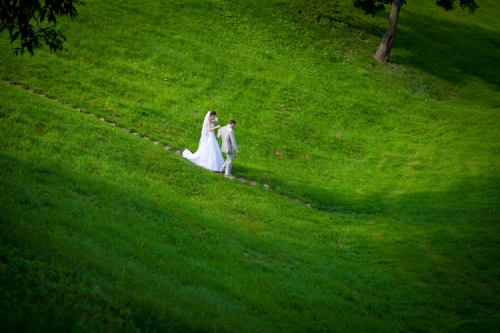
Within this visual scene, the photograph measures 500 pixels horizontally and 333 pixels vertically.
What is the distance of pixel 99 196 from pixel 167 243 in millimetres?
3400

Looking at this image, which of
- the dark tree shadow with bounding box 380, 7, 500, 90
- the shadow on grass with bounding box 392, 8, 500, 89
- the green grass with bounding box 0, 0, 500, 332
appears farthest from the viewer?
the shadow on grass with bounding box 392, 8, 500, 89

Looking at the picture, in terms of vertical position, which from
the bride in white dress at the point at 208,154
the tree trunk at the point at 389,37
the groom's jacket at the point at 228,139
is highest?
the tree trunk at the point at 389,37

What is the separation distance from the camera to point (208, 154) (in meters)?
27.0

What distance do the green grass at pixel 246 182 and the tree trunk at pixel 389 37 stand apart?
1366mm

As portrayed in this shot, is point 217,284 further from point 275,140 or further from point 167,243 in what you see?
point 275,140

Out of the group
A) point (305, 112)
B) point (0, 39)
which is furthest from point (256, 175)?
point (0, 39)

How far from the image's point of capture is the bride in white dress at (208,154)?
26906 mm

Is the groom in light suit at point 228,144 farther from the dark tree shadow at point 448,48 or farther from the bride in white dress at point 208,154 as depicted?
the dark tree shadow at point 448,48

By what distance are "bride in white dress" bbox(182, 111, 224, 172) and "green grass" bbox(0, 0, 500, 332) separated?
1.28 m

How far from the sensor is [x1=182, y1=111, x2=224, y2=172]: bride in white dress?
88.3 ft

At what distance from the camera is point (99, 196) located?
17.0 meters

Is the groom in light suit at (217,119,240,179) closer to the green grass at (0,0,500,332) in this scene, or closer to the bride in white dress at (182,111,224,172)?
the bride in white dress at (182,111,224,172)

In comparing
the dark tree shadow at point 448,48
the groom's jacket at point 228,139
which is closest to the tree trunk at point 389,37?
the dark tree shadow at point 448,48

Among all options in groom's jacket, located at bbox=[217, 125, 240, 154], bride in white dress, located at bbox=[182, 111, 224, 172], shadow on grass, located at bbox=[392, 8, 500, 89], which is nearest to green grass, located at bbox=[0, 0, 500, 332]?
shadow on grass, located at bbox=[392, 8, 500, 89]
